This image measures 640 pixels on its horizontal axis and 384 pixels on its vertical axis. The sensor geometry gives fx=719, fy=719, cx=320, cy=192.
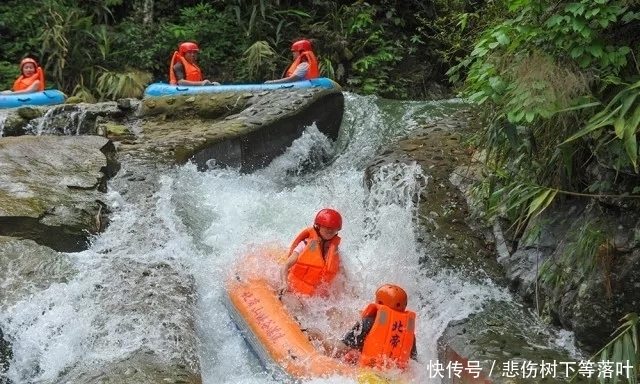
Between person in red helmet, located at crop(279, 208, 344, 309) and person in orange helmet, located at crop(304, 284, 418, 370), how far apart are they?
823 millimetres

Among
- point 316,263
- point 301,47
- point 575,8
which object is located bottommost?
point 316,263

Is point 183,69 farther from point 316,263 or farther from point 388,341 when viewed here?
point 388,341

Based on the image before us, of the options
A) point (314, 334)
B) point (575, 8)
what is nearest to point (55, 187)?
point (314, 334)

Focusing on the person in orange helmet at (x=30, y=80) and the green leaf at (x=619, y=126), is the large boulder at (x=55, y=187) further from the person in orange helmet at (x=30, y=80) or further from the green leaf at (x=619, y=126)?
the green leaf at (x=619, y=126)

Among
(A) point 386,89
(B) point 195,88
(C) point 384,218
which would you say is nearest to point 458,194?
(C) point 384,218

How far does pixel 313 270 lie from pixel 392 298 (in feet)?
3.35

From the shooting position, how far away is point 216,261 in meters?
6.29

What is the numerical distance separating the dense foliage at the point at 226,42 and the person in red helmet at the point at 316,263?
7524mm

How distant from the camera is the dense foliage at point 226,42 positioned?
1313cm

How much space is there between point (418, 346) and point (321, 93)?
4.66 metres

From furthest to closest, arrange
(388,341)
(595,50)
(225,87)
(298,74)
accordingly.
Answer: (298,74), (225,87), (388,341), (595,50)

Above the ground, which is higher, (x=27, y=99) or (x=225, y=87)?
(x=225, y=87)

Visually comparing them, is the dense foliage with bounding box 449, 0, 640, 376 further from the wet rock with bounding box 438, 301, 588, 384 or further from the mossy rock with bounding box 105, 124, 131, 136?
the mossy rock with bounding box 105, 124, 131, 136

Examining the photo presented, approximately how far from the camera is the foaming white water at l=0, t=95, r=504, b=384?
4.84 m
